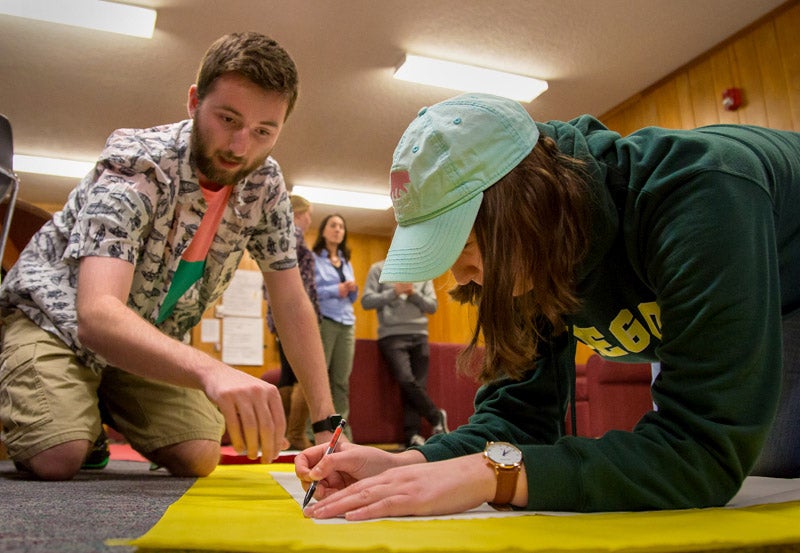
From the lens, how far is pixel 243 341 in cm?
673

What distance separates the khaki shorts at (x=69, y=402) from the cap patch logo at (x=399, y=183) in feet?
3.51

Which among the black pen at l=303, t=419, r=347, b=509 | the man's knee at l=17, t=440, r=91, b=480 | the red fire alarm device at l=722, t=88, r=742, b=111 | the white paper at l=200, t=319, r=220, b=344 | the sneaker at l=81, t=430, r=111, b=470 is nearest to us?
the black pen at l=303, t=419, r=347, b=509

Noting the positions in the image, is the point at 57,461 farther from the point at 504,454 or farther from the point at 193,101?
the point at 504,454

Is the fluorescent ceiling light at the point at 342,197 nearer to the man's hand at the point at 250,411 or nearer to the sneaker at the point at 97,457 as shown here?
the sneaker at the point at 97,457

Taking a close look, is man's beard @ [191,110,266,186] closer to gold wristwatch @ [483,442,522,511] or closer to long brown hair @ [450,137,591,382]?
long brown hair @ [450,137,591,382]

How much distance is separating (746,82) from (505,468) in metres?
3.80

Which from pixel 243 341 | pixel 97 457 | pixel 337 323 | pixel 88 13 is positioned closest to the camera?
pixel 97 457

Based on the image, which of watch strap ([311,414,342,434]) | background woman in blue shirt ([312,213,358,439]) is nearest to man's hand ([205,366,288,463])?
watch strap ([311,414,342,434])

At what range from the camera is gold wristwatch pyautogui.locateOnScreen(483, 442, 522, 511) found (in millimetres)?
709

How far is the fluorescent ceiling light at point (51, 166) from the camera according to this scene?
219 inches

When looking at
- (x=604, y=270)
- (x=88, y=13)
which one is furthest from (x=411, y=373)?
(x=604, y=270)

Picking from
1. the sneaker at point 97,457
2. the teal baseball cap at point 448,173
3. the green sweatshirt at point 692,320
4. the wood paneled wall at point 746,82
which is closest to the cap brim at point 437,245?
the teal baseball cap at point 448,173

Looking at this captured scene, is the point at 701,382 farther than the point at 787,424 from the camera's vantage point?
No

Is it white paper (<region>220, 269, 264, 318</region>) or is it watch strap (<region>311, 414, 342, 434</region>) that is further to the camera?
white paper (<region>220, 269, 264, 318</region>)
